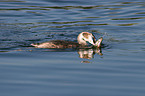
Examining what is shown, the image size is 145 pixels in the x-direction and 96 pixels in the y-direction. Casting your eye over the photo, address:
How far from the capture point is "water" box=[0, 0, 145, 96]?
768 centimetres

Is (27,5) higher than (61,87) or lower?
higher

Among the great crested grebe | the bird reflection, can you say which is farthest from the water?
the great crested grebe

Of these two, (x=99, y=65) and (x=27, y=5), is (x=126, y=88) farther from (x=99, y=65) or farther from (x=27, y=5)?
(x=27, y=5)

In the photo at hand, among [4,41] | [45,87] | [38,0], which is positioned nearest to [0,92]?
[45,87]

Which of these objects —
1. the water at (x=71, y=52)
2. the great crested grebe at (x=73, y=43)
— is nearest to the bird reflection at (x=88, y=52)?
the water at (x=71, y=52)

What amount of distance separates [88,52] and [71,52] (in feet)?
2.01

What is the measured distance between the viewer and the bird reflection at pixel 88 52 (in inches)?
433

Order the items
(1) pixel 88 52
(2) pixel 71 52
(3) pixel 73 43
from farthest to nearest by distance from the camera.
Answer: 1. (3) pixel 73 43
2. (1) pixel 88 52
3. (2) pixel 71 52

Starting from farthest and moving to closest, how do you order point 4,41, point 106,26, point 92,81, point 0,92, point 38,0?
1. point 38,0
2. point 106,26
3. point 4,41
4. point 92,81
5. point 0,92

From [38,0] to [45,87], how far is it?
15.4m

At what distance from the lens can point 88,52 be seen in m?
11.7

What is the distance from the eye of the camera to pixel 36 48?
11.9 meters

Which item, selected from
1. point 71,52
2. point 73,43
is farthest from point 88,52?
point 73,43

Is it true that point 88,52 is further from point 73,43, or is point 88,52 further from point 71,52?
point 73,43
